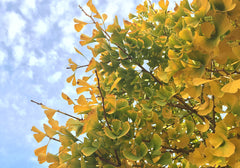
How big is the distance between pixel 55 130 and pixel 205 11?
126 cm

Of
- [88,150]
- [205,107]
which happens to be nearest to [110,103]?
[88,150]

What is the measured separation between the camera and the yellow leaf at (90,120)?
136 centimetres

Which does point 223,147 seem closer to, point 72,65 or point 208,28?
point 208,28

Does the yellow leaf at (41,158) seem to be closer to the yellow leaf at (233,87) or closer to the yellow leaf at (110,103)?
the yellow leaf at (110,103)

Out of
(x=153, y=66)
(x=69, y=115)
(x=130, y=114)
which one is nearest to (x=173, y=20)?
(x=153, y=66)

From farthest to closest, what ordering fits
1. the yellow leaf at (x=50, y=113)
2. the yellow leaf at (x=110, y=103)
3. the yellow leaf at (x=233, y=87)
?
the yellow leaf at (x=50, y=113) < the yellow leaf at (x=110, y=103) < the yellow leaf at (x=233, y=87)

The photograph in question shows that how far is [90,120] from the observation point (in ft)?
4.59

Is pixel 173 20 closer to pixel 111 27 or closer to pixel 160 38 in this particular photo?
pixel 160 38

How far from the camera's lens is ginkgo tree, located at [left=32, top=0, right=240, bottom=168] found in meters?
1.18

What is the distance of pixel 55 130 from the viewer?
1.65 m

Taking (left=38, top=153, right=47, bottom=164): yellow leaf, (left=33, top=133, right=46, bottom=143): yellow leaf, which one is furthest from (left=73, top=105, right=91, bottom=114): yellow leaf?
(left=38, top=153, right=47, bottom=164): yellow leaf

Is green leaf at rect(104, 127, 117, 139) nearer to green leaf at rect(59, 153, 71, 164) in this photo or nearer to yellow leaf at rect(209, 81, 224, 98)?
green leaf at rect(59, 153, 71, 164)

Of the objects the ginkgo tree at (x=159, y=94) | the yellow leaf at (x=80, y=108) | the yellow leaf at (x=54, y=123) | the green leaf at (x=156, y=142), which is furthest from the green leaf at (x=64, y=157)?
the green leaf at (x=156, y=142)

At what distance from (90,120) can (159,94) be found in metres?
0.58
